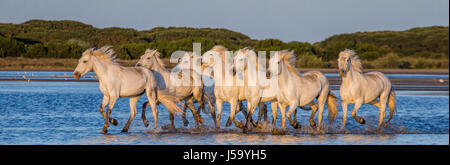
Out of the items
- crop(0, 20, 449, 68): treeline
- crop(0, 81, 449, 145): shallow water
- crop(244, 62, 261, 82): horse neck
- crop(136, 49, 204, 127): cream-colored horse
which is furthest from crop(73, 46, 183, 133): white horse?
crop(0, 20, 449, 68): treeline

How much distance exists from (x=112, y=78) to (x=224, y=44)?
58.0 meters

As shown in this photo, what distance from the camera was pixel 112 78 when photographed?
1243 cm

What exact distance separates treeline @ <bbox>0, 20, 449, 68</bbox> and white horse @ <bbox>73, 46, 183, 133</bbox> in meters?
40.8

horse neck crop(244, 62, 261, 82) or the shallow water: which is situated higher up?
horse neck crop(244, 62, 261, 82)

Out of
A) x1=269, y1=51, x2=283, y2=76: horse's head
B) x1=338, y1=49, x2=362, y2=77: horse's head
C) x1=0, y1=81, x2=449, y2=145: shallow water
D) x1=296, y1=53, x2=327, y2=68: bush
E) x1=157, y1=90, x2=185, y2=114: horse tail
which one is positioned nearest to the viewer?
x1=0, y1=81, x2=449, y2=145: shallow water

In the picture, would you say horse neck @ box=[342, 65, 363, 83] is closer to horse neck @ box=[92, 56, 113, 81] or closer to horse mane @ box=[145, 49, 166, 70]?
horse mane @ box=[145, 49, 166, 70]

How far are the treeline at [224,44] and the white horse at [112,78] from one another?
134 feet

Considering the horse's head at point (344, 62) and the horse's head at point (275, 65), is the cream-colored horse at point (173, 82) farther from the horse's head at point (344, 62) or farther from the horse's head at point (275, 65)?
the horse's head at point (344, 62)

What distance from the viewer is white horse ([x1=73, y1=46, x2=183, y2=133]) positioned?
12414 millimetres

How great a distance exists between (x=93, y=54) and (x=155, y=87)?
1.43 meters

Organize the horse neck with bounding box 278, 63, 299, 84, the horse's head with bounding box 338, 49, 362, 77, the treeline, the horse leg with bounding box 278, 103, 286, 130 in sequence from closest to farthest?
the horse neck with bounding box 278, 63, 299, 84
the horse leg with bounding box 278, 103, 286, 130
the horse's head with bounding box 338, 49, 362, 77
the treeline

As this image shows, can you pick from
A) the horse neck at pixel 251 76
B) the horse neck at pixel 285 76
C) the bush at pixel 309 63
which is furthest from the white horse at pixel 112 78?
the bush at pixel 309 63

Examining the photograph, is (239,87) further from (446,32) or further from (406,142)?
(446,32)

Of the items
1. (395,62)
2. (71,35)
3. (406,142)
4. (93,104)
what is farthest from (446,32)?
(406,142)
